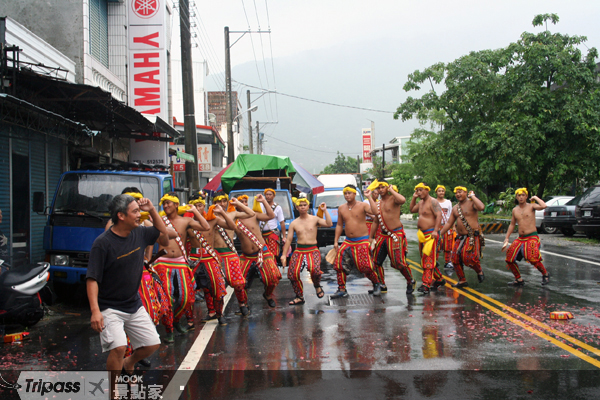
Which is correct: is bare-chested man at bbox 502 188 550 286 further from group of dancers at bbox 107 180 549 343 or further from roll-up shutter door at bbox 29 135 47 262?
roll-up shutter door at bbox 29 135 47 262

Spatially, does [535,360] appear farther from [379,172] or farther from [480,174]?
[379,172]

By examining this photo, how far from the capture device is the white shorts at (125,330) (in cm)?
446

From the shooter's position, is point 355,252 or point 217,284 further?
point 355,252

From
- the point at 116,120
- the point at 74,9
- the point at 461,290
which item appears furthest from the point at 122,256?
the point at 74,9

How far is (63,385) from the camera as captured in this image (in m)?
5.16

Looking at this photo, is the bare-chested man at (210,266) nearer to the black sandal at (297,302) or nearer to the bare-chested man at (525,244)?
the black sandal at (297,302)

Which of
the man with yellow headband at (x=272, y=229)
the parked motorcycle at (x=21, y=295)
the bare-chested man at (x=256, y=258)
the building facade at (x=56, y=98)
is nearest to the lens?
the parked motorcycle at (x=21, y=295)

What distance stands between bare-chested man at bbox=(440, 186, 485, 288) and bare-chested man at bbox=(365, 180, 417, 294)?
1.01 metres

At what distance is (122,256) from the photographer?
4.58m

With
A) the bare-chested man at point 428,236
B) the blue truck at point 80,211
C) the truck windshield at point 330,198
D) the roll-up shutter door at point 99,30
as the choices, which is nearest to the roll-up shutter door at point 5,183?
the blue truck at point 80,211

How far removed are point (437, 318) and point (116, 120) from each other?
31.1 ft

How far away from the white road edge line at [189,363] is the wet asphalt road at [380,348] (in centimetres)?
3

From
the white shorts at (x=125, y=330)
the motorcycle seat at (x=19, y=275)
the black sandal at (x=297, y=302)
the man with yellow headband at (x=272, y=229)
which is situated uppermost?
the man with yellow headband at (x=272, y=229)

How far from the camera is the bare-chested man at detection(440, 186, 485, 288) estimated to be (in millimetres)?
10125
